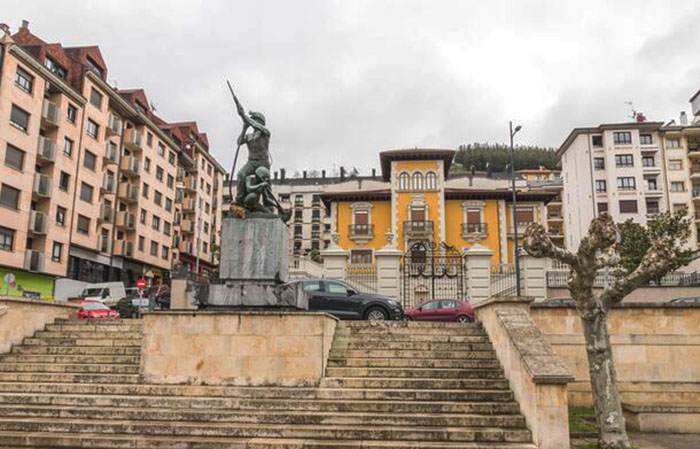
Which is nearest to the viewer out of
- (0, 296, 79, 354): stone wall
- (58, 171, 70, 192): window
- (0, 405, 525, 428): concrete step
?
(0, 405, 525, 428): concrete step

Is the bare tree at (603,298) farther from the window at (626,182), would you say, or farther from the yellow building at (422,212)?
the window at (626,182)

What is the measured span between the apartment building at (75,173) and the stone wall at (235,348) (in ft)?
79.7

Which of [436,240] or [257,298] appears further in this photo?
[436,240]

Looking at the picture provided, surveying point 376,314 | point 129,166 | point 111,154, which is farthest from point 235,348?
Result: point 129,166

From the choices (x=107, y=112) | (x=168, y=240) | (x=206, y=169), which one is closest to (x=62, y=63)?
(x=107, y=112)

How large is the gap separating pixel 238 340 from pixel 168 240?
42936mm

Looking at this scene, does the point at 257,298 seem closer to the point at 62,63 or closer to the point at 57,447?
the point at 57,447

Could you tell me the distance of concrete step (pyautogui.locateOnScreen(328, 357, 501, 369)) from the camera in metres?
9.46

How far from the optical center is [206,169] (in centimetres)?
5859

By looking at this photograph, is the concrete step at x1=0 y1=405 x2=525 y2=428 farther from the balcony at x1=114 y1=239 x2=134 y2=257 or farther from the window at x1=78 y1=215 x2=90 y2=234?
the balcony at x1=114 y1=239 x2=134 y2=257

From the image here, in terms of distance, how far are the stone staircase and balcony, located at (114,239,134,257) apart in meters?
31.7

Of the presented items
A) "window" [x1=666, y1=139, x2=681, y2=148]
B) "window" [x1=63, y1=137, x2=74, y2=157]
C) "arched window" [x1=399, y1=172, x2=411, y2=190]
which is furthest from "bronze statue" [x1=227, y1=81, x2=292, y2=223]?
"window" [x1=666, y1=139, x2=681, y2=148]

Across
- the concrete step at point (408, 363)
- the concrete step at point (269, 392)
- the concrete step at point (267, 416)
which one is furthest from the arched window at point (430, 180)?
the concrete step at point (267, 416)

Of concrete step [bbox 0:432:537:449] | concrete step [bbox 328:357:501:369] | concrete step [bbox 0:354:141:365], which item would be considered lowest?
concrete step [bbox 0:432:537:449]
